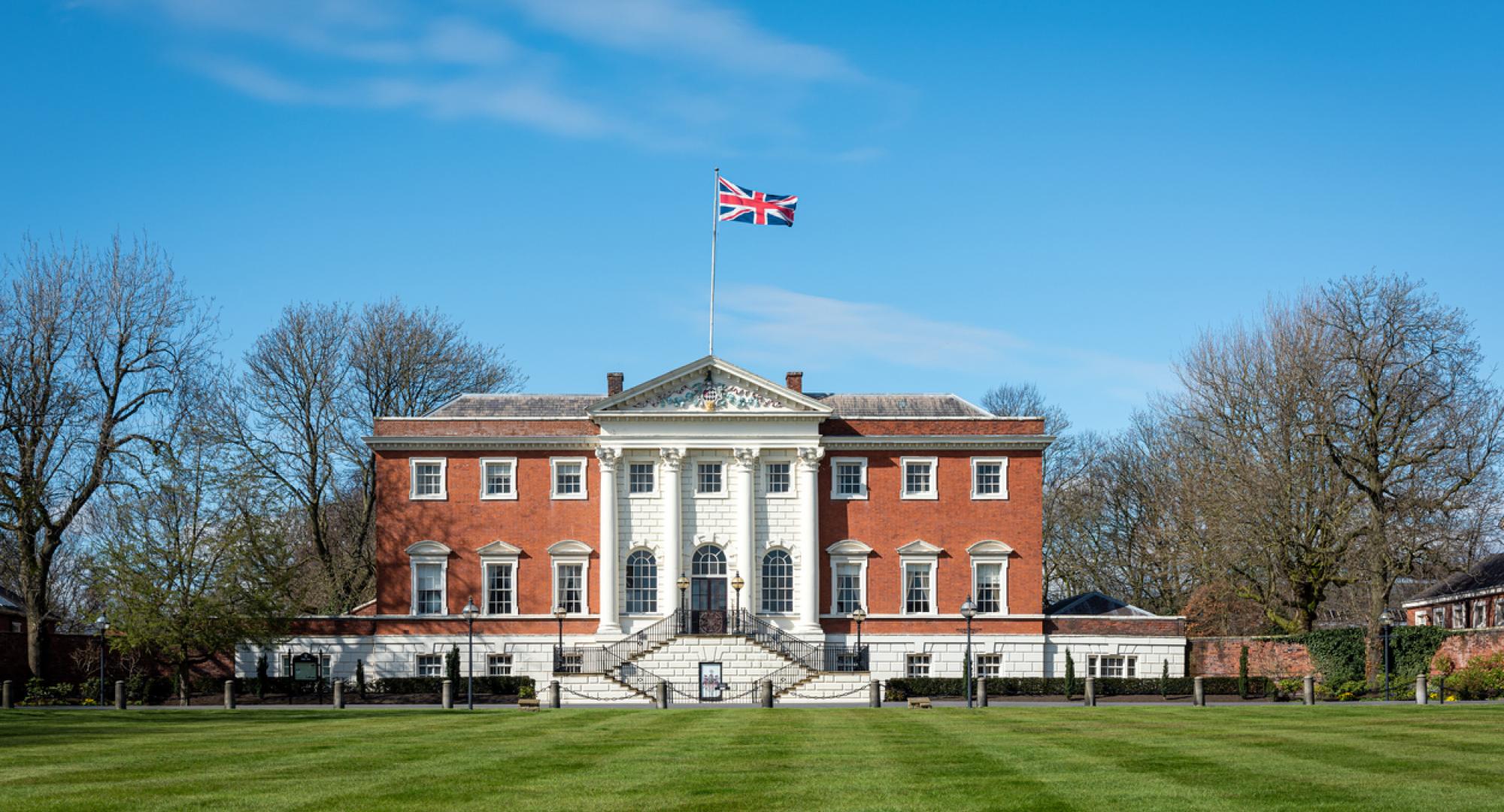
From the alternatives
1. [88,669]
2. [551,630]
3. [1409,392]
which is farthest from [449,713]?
[1409,392]

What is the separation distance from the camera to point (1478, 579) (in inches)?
2285

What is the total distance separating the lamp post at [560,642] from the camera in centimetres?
5106

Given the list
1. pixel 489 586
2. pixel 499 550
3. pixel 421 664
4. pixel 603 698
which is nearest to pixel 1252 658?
pixel 603 698

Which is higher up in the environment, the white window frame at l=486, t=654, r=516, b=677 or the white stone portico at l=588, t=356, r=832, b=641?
the white stone portico at l=588, t=356, r=832, b=641

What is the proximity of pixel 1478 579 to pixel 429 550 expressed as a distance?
39960 millimetres

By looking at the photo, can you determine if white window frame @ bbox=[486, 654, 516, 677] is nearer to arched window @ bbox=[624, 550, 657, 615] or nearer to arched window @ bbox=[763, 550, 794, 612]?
arched window @ bbox=[624, 550, 657, 615]

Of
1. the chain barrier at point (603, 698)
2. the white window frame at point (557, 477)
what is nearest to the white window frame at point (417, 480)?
the white window frame at point (557, 477)

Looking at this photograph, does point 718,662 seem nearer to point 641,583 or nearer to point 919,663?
point 641,583

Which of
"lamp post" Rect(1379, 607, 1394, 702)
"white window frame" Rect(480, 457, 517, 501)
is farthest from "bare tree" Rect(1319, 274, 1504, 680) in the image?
"white window frame" Rect(480, 457, 517, 501)

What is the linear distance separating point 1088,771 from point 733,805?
5.55 meters

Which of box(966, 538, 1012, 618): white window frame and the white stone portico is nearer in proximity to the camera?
the white stone portico

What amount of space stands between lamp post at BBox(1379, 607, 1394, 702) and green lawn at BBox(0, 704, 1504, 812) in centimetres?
1196

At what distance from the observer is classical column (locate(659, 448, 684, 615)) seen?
52969 millimetres

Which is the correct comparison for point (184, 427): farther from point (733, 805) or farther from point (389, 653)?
point (733, 805)
